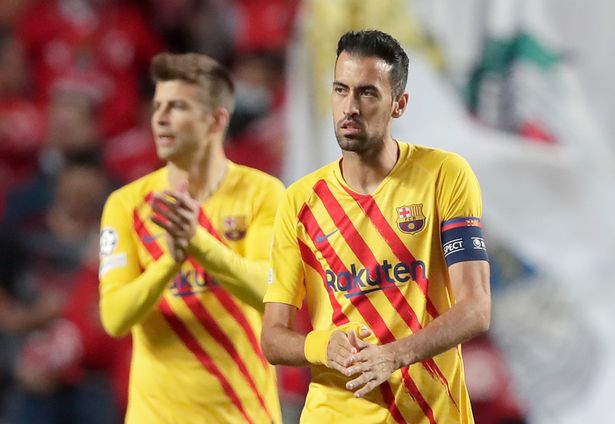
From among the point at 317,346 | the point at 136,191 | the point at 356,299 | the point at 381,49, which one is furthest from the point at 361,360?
the point at 136,191

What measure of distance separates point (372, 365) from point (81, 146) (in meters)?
5.16

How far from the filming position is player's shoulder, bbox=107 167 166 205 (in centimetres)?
503

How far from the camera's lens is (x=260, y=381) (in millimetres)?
4883

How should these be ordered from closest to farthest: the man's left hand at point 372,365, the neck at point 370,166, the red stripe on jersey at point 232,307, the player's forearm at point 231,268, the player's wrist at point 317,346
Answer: the man's left hand at point 372,365 → the player's wrist at point 317,346 → the neck at point 370,166 → the player's forearm at point 231,268 → the red stripe on jersey at point 232,307

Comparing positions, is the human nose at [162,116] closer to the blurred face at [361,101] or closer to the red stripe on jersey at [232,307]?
the red stripe on jersey at [232,307]

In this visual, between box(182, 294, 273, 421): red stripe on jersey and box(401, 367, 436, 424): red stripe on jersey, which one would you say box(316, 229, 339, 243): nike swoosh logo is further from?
box(182, 294, 273, 421): red stripe on jersey

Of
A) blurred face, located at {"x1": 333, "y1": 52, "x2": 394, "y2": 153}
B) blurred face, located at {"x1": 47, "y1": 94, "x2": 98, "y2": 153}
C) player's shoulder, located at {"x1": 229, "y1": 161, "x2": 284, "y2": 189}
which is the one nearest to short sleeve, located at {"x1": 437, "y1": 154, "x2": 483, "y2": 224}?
blurred face, located at {"x1": 333, "y1": 52, "x2": 394, "y2": 153}

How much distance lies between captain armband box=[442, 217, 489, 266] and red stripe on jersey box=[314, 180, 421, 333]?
0.20 m

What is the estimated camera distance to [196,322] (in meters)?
4.87

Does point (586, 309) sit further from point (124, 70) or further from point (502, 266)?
point (124, 70)

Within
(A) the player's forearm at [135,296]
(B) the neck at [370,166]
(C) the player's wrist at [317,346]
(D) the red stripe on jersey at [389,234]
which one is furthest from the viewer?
(A) the player's forearm at [135,296]

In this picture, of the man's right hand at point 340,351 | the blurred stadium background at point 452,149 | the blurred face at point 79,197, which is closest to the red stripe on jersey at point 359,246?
the man's right hand at point 340,351

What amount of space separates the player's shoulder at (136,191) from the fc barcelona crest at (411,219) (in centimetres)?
167

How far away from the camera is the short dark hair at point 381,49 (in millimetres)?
3697
